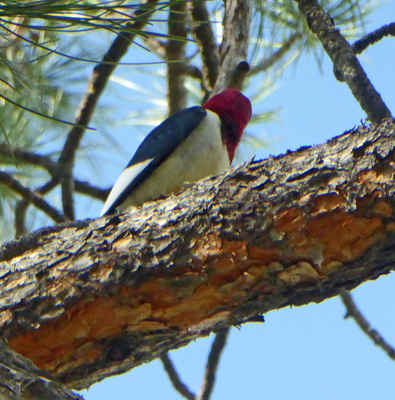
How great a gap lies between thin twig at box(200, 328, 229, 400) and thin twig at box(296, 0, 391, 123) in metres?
0.78

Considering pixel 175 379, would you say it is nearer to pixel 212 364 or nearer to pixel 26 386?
pixel 212 364

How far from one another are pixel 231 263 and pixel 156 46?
166 cm

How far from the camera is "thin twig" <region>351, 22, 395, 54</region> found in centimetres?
159

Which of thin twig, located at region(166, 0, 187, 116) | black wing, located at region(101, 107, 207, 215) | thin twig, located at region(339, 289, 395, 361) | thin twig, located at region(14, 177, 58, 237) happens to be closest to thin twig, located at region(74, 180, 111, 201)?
thin twig, located at region(14, 177, 58, 237)

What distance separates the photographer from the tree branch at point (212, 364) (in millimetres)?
1905

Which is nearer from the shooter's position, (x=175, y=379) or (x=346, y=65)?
(x=346, y=65)

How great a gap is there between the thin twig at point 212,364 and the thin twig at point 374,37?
0.81 metres

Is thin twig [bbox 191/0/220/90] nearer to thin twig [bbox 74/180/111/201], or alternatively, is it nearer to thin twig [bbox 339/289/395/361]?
thin twig [bbox 74/180/111/201]

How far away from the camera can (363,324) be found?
6.56 feet

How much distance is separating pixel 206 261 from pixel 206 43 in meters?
1.51

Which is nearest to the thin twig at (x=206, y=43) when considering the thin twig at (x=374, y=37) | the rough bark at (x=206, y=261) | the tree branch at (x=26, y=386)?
the thin twig at (x=374, y=37)

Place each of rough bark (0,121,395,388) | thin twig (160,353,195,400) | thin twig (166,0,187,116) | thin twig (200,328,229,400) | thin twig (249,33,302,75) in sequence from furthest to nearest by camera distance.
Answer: thin twig (249,33,302,75) < thin twig (166,0,187,116) < thin twig (160,353,195,400) < thin twig (200,328,229,400) < rough bark (0,121,395,388)

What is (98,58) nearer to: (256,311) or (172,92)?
(172,92)

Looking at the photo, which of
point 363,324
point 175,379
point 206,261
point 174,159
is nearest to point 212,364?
point 175,379
